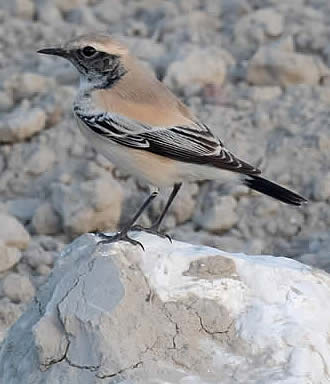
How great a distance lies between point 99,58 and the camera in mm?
7008

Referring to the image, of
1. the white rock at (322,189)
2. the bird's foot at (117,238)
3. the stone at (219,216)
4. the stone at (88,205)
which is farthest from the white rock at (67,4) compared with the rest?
the bird's foot at (117,238)

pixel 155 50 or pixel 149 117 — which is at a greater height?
pixel 149 117

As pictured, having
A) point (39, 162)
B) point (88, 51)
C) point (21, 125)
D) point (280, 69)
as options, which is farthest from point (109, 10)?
point (88, 51)

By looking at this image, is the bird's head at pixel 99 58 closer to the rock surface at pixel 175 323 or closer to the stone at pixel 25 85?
the rock surface at pixel 175 323

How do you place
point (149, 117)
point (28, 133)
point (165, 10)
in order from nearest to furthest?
point (149, 117)
point (28, 133)
point (165, 10)

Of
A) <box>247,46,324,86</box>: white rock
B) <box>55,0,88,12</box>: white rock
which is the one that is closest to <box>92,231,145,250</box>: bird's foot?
<box>247,46,324,86</box>: white rock

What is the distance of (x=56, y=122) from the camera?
30.3 ft

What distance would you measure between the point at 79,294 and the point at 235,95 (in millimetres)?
4517

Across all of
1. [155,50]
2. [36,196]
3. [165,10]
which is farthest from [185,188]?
[165,10]

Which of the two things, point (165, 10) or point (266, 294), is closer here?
point (266, 294)

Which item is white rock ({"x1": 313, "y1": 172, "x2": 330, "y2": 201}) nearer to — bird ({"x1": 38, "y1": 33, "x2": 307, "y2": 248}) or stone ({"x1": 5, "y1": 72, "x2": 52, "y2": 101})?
bird ({"x1": 38, "y1": 33, "x2": 307, "y2": 248})

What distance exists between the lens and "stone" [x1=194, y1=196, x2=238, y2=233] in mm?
8320

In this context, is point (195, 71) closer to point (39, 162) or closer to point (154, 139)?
point (39, 162)

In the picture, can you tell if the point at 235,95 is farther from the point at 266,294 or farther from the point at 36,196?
the point at 266,294
